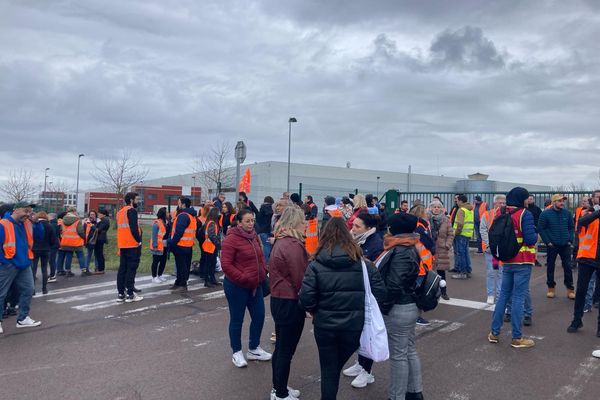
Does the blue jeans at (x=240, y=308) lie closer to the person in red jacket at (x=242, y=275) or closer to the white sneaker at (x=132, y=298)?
the person in red jacket at (x=242, y=275)

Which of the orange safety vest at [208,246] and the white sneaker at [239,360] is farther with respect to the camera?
the orange safety vest at [208,246]

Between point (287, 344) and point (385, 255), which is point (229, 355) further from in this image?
point (385, 255)

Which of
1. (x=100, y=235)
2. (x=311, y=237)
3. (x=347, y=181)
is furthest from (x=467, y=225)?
(x=347, y=181)

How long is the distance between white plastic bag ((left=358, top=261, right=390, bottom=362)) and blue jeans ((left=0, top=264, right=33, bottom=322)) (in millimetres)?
5737

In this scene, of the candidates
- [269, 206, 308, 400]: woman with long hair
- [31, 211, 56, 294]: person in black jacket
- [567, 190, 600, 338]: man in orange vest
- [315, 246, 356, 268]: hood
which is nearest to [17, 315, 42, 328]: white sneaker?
[31, 211, 56, 294]: person in black jacket

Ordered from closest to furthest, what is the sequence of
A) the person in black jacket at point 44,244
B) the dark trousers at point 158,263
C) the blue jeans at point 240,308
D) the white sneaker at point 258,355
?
1. the blue jeans at point 240,308
2. the white sneaker at point 258,355
3. the person in black jacket at point 44,244
4. the dark trousers at point 158,263

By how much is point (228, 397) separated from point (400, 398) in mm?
1666

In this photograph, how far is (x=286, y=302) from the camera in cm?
453

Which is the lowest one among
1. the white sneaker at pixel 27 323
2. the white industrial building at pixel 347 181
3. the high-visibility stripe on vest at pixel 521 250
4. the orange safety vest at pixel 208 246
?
the white sneaker at pixel 27 323

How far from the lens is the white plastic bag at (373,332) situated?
13.3ft

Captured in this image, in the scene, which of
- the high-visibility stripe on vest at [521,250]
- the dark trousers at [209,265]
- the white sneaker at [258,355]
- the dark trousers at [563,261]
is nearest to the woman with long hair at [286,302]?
the white sneaker at [258,355]

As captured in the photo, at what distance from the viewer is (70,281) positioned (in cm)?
1189

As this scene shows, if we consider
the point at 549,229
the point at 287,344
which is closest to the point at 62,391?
the point at 287,344

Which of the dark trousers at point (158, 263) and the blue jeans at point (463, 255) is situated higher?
the blue jeans at point (463, 255)
